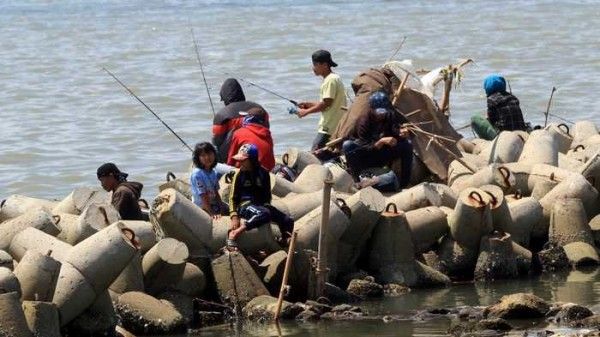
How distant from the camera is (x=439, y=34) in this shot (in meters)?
42.2

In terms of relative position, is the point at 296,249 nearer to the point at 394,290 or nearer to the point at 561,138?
the point at 394,290

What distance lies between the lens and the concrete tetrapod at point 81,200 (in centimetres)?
1456

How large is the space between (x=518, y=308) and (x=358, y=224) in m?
2.21

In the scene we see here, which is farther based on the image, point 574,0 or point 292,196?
point 574,0

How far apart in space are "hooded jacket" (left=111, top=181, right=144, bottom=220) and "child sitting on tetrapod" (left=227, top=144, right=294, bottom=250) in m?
0.93

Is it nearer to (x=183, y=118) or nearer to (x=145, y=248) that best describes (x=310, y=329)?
(x=145, y=248)

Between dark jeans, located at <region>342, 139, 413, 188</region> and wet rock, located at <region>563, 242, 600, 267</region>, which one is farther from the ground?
dark jeans, located at <region>342, 139, 413, 188</region>

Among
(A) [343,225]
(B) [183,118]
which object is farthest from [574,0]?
(A) [343,225]

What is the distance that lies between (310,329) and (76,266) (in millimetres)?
1806

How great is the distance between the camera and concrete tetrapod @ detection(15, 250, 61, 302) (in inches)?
459

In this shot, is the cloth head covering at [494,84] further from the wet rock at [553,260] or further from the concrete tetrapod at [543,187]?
the wet rock at [553,260]

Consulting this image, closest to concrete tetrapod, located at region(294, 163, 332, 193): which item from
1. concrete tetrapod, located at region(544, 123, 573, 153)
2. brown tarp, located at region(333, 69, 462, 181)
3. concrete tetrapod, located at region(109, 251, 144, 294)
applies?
brown tarp, located at region(333, 69, 462, 181)

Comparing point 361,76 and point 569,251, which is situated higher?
point 361,76

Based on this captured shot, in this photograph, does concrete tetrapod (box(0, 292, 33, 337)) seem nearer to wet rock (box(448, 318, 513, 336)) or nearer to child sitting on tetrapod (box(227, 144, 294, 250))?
child sitting on tetrapod (box(227, 144, 294, 250))
